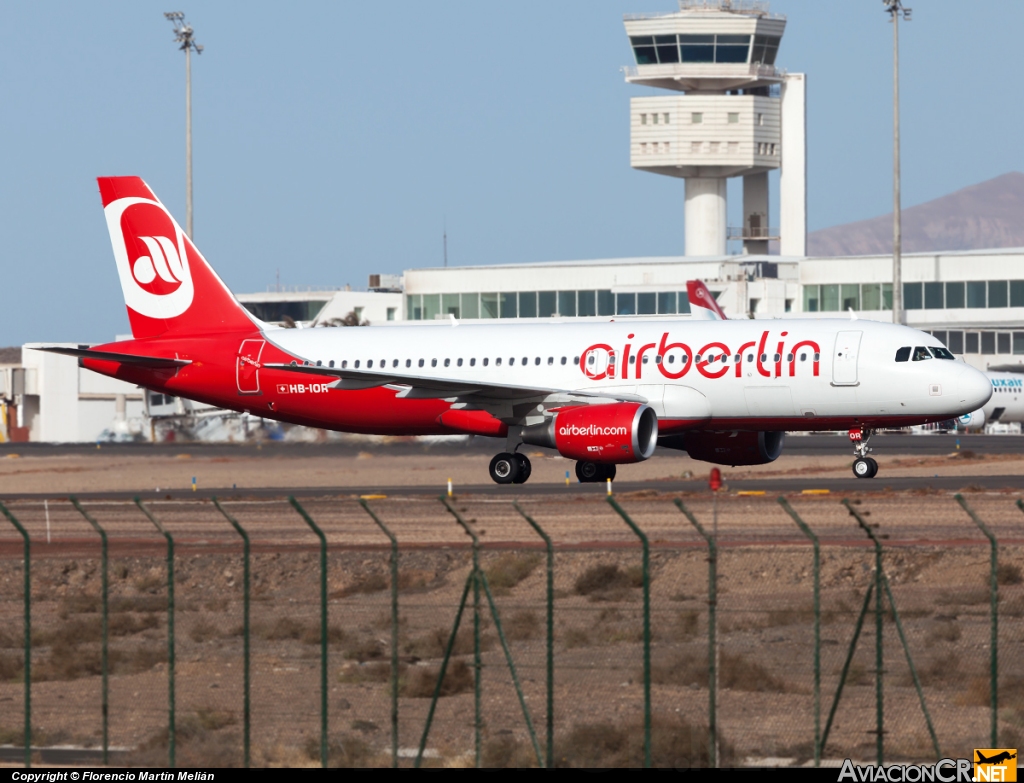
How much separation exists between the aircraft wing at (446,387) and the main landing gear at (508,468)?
67.9 inches

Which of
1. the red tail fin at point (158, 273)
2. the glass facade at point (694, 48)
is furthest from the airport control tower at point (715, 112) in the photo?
the red tail fin at point (158, 273)

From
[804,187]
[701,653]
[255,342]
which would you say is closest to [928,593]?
[701,653]

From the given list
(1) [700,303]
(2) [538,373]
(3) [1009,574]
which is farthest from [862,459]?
(1) [700,303]

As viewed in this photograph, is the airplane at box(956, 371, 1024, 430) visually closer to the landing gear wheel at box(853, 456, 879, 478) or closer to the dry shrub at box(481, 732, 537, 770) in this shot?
the landing gear wheel at box(853, 456, 879, 478)

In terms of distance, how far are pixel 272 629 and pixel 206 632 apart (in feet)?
2.90

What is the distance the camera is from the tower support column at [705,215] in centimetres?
13188

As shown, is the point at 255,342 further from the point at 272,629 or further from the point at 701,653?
the point at 701,653

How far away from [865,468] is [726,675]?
778 inches

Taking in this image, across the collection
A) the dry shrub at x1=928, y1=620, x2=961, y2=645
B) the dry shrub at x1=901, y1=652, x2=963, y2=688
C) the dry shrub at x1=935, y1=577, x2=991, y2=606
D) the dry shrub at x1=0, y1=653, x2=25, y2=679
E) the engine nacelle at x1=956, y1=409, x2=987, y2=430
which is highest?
the dry shrub at x1=935, y1=577, x2=991, y2=606

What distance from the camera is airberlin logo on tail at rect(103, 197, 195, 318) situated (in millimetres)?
41031

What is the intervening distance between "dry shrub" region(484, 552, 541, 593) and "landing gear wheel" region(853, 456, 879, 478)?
15.7m

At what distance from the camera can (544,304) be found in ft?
366

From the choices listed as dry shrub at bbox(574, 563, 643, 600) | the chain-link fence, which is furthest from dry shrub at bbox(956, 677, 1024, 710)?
dry shrub at bbox(574, 563, 643, 600)

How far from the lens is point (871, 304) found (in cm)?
10444
